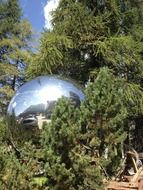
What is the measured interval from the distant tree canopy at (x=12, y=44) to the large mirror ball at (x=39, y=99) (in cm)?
1640

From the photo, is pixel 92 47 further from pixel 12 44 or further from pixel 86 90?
pixel 12 44

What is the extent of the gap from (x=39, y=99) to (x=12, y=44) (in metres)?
18.3

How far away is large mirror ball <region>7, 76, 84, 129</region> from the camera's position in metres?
8.36

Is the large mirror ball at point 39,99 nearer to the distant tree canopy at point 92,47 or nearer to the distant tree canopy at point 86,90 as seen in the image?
the distant tree canopy at point 86,90

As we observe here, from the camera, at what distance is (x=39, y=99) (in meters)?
8.49

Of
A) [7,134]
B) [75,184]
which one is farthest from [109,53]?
[75,184]

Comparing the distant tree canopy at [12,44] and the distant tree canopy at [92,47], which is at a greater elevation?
the distant tree canopy at [12,44]

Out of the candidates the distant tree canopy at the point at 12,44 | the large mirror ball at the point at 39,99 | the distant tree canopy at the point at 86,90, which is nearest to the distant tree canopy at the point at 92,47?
the distant tree canopy at the point at 86,90

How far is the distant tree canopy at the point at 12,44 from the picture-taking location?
25.8 metres

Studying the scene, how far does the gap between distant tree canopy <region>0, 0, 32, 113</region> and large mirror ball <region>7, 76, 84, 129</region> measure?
16.4 metres

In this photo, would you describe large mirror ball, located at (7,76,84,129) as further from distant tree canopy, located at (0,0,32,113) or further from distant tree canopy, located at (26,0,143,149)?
distant tree canopy, located at (0,0,32,113)

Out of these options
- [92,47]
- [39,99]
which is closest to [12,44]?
[92,47]

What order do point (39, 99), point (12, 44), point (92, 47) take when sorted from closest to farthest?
point (39, 99) < point (92, 47) < point (12, 44)

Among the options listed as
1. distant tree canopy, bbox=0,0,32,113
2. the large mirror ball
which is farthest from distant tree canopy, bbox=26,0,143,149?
distant tree canopy, bbox=0,0,32,113
